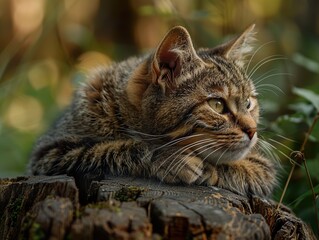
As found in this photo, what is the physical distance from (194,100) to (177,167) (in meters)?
0.48

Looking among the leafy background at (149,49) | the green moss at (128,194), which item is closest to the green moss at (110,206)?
the green moss at (128,194)

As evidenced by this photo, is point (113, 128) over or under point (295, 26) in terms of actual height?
under

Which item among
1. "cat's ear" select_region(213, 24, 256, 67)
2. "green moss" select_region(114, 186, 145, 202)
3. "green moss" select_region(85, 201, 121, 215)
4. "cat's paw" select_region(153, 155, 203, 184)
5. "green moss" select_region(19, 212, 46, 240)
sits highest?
"cat's ear" select_region(213, 24, 256, 67)

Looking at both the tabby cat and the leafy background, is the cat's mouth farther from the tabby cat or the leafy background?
the leafy background

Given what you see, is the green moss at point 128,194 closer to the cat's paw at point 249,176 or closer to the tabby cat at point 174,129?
the tabby cat at point 174,129

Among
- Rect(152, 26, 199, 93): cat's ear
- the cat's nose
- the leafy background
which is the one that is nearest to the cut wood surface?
the cat's nose

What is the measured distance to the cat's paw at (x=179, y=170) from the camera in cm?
386

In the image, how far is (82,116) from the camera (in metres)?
4.60

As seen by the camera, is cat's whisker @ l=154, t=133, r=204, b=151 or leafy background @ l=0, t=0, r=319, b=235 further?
leafy background @ l=0, t=0, r=319, b=235

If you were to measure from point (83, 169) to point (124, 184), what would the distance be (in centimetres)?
53

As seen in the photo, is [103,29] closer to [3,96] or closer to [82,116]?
[3,96]

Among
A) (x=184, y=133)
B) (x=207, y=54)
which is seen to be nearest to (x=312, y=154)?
(x=207, y=54)

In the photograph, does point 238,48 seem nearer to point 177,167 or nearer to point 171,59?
point 171,59

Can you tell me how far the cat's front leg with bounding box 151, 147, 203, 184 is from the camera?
3857 mm
